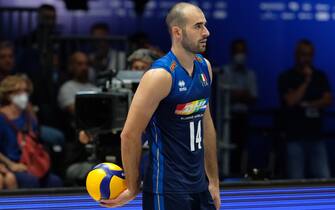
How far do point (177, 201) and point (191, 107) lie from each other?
0.40 metres

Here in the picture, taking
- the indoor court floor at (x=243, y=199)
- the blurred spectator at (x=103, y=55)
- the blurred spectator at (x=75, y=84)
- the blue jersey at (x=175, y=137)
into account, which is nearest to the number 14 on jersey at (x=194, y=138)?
the blue jersey at (x=175, y=137)

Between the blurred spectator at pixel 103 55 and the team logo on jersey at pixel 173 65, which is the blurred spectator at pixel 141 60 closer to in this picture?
the blurred spectator at pixel 103 55

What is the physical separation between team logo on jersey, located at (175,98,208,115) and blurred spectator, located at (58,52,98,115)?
379 cm

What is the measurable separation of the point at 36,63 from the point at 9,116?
→ 1.24 metres

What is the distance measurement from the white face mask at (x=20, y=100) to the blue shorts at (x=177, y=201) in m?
3.11

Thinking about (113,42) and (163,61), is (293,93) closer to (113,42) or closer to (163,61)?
(113,42)

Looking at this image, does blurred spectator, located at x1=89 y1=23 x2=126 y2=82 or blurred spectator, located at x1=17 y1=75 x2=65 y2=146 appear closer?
blurred spectator, located at x1=17 y1=75 x2=65 y2=146

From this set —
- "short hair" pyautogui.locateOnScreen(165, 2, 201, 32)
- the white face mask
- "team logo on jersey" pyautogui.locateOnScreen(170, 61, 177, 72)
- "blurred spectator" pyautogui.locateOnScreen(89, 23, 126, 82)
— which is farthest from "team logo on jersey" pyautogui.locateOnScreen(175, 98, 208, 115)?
"blurred spectator" pyautogui.locateOnScreen(89, 23, 126, 82)

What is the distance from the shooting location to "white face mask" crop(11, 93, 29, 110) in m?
6.03

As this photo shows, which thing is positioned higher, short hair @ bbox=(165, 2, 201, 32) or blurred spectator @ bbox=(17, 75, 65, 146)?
short hair @ bbox=(165, 2, 201, 32)

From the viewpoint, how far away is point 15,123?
6.07 meters

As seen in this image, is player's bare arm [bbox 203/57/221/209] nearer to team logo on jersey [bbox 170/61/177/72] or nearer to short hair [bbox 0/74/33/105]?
team logo on jersey [bbox 170/61/177/72]

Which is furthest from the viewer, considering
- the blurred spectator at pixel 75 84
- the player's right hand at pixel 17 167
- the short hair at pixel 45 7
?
the short hair at pixel 45 7

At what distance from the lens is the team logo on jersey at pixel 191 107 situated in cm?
307
